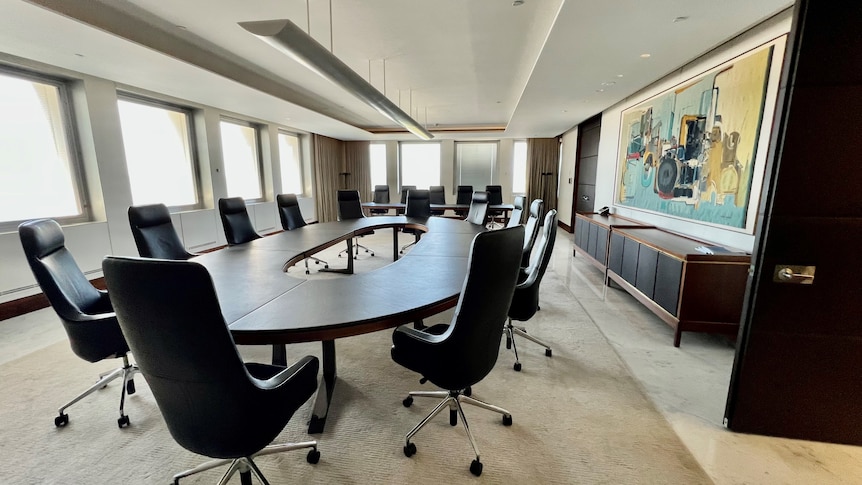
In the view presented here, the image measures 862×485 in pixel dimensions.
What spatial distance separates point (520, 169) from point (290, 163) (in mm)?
6668

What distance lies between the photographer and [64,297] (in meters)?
1.69

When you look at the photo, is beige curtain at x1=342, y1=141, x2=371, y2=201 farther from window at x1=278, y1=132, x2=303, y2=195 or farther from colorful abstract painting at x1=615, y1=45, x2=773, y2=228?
colorful abstract painting at x1=615, y1=45, x2=773, y2=228

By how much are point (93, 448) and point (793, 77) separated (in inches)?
149

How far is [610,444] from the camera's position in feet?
5.71

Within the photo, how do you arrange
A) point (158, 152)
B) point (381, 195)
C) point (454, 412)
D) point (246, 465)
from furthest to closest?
point (381, 195) < point (158, 152) < point (454, 412) < point (246, 465)

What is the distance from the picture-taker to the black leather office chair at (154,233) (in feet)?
8.48

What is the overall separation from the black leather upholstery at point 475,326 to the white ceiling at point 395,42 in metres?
2.19

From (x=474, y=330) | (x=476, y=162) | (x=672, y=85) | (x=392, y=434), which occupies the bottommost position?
(x=392, y=434)

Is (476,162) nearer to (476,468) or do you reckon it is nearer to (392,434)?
(392,434)

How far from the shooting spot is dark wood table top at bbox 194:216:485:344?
143 centimetres

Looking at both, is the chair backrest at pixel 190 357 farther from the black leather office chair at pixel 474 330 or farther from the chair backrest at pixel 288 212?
the chair backrest at pixel 288 212

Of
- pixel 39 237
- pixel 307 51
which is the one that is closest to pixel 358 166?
pixel 307 51

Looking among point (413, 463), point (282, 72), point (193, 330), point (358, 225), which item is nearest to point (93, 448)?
point (193, 330)

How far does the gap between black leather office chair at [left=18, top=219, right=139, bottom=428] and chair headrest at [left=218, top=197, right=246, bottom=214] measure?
4.74 ft
